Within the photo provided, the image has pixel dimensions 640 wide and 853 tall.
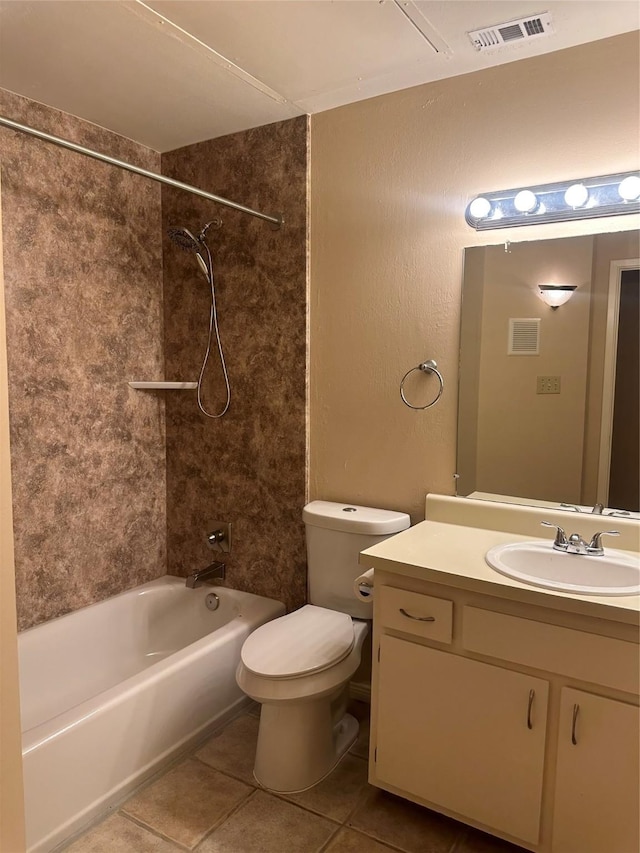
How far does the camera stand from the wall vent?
201 cm

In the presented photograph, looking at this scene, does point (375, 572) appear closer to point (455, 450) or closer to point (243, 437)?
point (455, 450)

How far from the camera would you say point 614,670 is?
1.44 metres

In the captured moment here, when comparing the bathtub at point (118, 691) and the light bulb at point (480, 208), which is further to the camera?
the light bulb at point (480, 208)

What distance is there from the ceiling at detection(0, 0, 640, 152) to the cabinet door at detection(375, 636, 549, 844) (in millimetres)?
1832

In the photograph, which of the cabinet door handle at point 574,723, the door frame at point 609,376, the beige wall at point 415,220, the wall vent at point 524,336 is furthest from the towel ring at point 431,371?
the cabinet door handle at point 574,723

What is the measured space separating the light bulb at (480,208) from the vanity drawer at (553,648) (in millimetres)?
1296

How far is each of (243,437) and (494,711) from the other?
60.5 inches

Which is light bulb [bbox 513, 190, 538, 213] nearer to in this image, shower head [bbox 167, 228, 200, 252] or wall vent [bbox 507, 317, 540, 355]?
wall vent [bbox 507, 317, 540, 355]

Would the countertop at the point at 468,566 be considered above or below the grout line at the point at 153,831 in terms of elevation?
above

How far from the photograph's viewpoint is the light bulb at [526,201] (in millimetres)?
1950

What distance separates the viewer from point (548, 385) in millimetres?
2004

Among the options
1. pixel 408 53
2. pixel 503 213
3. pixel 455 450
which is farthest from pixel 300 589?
pixel 408 53

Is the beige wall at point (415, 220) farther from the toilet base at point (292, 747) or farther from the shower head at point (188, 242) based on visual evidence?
the toilet base at point (292, 747)

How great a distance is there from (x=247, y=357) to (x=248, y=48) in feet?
3.84
